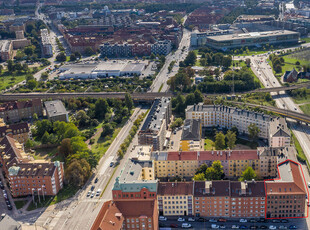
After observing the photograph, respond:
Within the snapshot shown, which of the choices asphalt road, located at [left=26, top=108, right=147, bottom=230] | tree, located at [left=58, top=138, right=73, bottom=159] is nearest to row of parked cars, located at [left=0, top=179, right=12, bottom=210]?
asphalt road, located at [left=26, top=108, right=147, bottom=230]

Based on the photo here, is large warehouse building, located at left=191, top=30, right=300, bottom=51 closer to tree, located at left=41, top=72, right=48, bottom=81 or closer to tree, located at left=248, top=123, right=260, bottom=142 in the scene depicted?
tree, located at left=41, top=72, right=48, bottom=81

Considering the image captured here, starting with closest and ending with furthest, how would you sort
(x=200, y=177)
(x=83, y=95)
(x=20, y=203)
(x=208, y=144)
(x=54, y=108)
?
(x=200, y=177) → (x=20, y=203) → (x=208, y=144) → (x=54, y=108) → (x=83, y=95)

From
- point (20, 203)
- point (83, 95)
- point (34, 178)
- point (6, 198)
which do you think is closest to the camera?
point (20, 203)

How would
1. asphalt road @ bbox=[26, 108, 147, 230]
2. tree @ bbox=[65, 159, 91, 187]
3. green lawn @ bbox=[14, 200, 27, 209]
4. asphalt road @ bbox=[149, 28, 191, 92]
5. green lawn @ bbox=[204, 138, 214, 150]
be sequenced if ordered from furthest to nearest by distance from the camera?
asphalt road @ bbox=[149, 28, 191, 92]
green lawn @ bbox=[204, 138, 214, 150]
tree @ bbox=[65, 159, 91, 187]
green lawn @ bbox=[14, 200, 27, 209]
asphalt road @ bbox=[26, 108, 147, 230]

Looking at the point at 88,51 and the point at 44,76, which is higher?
the point at 88,51

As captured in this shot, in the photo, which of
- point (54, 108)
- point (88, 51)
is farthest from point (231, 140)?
point (88, 51)

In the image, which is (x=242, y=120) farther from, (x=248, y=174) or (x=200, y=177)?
(x=200, y=177)
